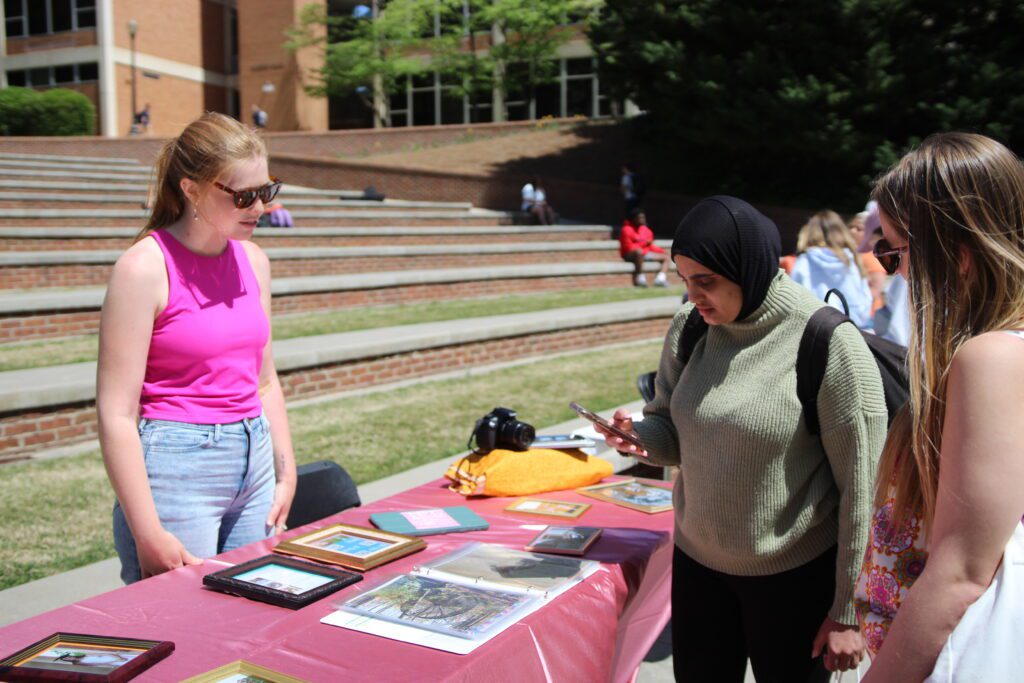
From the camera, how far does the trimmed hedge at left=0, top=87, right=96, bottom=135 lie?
25281 mm

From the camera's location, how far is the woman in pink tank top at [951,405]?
4.40 ft

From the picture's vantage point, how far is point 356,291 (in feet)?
38.3

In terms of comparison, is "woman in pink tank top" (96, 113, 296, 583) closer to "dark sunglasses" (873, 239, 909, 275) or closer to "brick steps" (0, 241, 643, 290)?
Answer: "dark sunglasses" (873, 239, 909, 275)

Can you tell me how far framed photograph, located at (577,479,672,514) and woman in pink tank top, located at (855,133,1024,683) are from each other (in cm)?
151

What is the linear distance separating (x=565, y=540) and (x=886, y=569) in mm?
1178

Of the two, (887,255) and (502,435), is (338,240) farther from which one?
(887,255)

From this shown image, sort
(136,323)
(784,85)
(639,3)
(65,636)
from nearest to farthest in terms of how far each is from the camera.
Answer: (65,636) → (136,323) → (784,85) → (639,3)

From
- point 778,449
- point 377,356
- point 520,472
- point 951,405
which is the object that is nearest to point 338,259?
point 377,356

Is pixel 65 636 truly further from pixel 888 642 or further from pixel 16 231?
pixel 16 231

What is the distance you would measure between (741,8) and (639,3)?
271 cm

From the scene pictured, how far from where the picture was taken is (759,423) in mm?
2217

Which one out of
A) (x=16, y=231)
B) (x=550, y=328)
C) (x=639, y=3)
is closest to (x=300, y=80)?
(x=639, y=3)

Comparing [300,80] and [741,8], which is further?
[300,80]

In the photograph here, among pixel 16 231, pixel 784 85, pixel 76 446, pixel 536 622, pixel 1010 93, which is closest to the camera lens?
pixel 536 622
